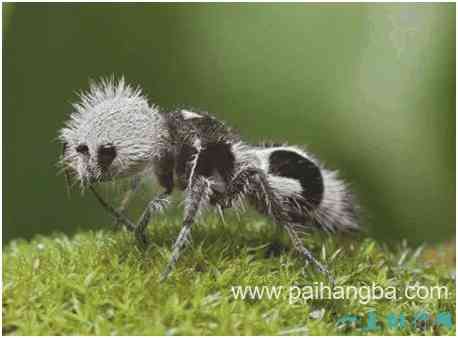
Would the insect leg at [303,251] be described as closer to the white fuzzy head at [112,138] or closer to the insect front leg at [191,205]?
→ the insect front leg at [191,205]

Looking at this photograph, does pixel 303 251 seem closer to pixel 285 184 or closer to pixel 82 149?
pixel 285 184

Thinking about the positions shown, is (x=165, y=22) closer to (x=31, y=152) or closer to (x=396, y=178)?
(x=31, y=152)

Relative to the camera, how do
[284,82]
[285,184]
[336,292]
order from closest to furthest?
[336,292], [285,184], [284,82]

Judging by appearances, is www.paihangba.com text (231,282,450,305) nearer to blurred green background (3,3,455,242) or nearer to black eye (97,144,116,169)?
black eye (97,144,116,169)

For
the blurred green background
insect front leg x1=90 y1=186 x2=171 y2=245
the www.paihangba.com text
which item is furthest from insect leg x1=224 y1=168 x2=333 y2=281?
the blurred green background

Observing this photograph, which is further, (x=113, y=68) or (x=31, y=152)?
(x=31, y=152)

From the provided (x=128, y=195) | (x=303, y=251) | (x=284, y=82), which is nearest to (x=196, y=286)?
(x=303, y=251)

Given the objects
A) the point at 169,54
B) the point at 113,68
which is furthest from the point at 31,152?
the point at 169,54

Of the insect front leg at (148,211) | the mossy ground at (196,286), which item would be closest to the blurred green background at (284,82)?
the mossy ground at (196,286)
